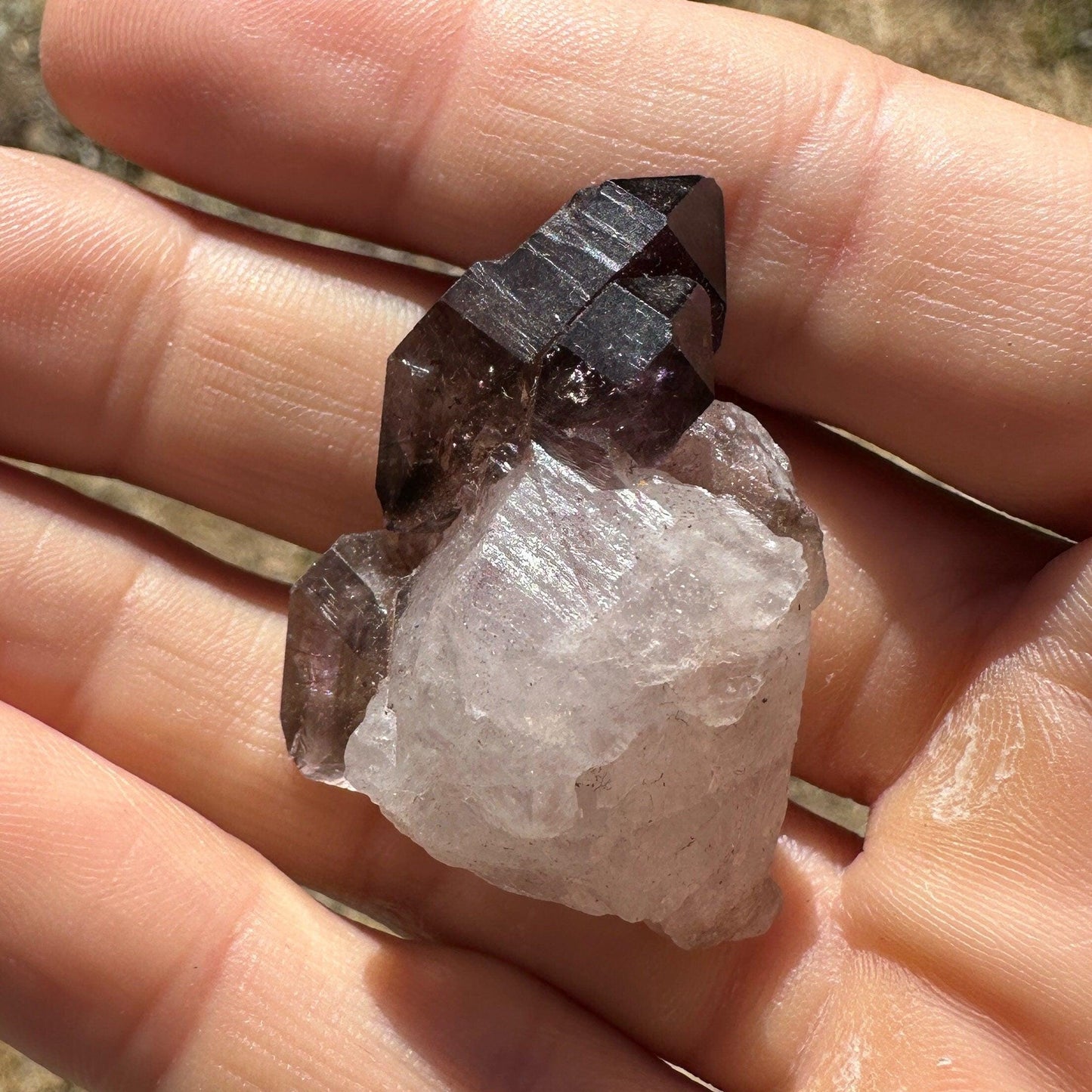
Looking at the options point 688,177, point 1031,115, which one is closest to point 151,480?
point 688,177

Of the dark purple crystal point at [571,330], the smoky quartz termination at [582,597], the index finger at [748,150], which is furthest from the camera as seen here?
the index finger at [748,150]

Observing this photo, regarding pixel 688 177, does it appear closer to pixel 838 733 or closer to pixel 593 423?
pixel 593 423

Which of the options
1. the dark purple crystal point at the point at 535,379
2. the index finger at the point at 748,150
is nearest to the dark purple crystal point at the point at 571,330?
the dark purple crystal point at the point at 535,379

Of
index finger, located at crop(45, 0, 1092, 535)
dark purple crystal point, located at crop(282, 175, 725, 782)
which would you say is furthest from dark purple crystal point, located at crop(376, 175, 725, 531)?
index finger, located at crop(45, 0, 1092, 535)

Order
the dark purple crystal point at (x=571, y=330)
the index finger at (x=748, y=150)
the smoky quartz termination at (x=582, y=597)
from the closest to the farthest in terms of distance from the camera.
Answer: the smoky quartz termination at (x=582, y=597), the dark purple crystal point at (x=571, y=330), the index finger at (x=748, y=150)

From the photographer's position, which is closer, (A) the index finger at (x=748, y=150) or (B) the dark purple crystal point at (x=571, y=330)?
(B) the dark purple crystal point at (x=571, y=330)

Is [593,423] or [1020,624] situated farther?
[1020,624]

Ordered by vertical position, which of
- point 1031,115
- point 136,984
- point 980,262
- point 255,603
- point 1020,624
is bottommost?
point 136,984

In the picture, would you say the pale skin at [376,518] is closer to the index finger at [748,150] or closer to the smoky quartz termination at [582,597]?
the index finger at [748,150]
